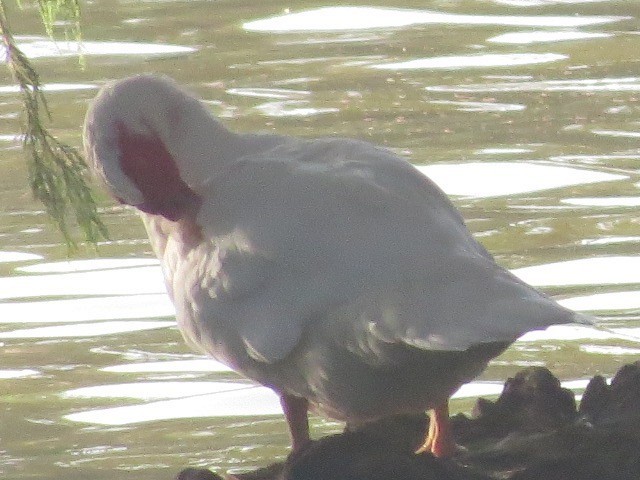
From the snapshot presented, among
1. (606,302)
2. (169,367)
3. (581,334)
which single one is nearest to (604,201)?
(606,302)

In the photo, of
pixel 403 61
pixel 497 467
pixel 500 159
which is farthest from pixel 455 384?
pixel 403 61

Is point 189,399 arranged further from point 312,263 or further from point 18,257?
point 18,257

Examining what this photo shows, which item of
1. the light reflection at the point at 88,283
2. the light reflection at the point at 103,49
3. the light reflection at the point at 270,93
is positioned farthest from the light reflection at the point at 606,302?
the light reflection at the point at 103,49

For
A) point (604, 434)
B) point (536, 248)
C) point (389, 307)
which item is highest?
point (389, 307)

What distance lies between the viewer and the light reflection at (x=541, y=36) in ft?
25.0

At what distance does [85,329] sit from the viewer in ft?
14.2

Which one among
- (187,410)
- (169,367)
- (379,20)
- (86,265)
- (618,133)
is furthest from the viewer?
(379,20)

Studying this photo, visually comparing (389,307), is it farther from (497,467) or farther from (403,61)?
(403,61)

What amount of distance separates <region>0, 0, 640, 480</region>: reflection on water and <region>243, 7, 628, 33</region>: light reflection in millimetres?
18

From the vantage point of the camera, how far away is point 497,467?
284cm

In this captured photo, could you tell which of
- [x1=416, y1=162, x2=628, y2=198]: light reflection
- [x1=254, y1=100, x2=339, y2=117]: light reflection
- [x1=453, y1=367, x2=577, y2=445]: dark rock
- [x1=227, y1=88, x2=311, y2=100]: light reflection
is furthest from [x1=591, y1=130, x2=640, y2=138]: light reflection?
[x1=453, y1=367, x2=577, y2=445]: dark rock

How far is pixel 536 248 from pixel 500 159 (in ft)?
3.10

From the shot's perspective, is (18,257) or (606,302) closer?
(606,302)

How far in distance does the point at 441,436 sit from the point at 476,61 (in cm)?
451
